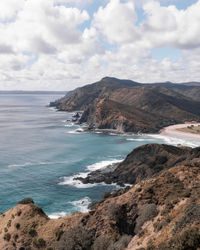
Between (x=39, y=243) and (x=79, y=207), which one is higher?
(x=39, y=243)

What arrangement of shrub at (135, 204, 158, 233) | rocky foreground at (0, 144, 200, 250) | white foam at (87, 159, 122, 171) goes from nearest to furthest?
rocky foreground at (0, 144, 200, 250) → shrub at (135, 204, 158, 233) → white foam at (87, 159, 122, 171)

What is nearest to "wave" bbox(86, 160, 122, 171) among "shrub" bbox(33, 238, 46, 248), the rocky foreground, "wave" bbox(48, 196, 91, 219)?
"wave" bbox(48, 196, 91, 219)

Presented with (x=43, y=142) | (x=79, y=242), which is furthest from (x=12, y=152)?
(x=79, y=242)

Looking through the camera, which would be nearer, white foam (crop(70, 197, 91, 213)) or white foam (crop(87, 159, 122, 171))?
white foam (crop(70, 197, 91, 213))

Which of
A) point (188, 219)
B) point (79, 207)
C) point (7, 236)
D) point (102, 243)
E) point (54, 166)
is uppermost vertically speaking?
point (188, 219)

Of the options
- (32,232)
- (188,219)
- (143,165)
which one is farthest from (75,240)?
(143,165)

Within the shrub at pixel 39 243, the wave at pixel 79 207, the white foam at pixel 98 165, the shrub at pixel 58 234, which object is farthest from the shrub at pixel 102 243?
the white foam at pixel 98 165

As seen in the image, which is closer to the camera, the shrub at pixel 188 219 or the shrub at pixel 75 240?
the shrub at pixel 188 219

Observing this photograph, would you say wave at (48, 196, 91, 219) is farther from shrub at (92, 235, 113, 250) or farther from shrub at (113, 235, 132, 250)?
shrub at (113, 235, 132, 250)

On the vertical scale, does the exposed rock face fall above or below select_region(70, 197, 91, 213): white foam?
above

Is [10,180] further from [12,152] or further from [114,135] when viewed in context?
[114,135]

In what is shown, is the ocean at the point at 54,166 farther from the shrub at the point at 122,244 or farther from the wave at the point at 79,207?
the shrub at the point at 122,244

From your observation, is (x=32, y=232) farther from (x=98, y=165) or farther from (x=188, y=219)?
(x=98, y=165)

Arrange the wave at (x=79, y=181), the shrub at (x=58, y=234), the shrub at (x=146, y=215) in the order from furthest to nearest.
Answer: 1. the wave at (x=79, y=181)
2. the shrub at (x=146, y=215)
3. the shrub at (x=58, y=234)
